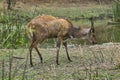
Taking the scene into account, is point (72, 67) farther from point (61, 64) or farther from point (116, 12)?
point (116, 12)

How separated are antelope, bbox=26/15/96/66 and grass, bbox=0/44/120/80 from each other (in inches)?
11.3

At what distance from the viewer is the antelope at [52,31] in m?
8.61

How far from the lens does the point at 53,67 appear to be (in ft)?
26.8

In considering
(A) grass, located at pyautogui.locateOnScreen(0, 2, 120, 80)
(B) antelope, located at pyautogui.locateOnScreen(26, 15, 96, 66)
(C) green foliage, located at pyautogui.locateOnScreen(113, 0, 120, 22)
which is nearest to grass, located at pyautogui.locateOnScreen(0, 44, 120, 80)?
(A) grass, located at pyautogui.locateOnScreen(0, 2, 120, 80)

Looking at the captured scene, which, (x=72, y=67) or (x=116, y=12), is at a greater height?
(x=72, y=67)

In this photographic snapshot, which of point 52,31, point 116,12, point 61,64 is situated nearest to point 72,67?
point 61,64

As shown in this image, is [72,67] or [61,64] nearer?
[72,67]

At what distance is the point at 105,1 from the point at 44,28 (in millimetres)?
17617

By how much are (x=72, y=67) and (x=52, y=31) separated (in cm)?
90

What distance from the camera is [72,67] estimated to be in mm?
8203

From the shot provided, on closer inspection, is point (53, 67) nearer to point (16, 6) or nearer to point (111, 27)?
point (111, 27)

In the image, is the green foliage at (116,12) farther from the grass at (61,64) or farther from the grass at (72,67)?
the grass at (72,67)

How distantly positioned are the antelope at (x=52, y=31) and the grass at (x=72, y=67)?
286 millimetres

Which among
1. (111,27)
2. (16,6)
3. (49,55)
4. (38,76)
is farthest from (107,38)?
(16,6)
